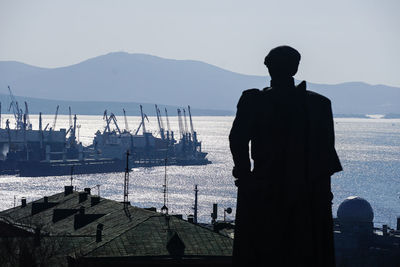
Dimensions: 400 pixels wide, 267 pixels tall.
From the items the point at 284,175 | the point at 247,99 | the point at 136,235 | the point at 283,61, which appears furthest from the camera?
the point at 136,235

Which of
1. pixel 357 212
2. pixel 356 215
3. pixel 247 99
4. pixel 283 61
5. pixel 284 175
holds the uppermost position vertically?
pixel 283 61

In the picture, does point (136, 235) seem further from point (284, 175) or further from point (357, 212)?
point (357, 212)

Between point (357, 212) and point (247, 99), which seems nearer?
point (247, 99)

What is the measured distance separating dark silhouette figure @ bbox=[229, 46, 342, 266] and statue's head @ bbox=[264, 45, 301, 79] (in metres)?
0.01

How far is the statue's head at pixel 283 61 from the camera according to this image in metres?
10.7

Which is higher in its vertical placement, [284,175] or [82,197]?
[284,175]

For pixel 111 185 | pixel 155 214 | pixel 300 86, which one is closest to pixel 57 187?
pixel 111 185

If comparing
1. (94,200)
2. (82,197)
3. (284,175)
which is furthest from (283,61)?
(82,197)

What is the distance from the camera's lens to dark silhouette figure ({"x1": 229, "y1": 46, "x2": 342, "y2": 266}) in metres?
10.4

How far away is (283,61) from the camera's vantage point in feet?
35.0

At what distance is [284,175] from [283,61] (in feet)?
4.01

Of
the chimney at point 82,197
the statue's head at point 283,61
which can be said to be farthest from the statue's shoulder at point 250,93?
the chimney at point 82,197

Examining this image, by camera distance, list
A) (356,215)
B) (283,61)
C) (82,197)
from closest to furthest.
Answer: (283,61)
(82,197)
(356,215)

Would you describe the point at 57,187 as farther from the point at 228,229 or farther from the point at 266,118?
the point at 266,118
